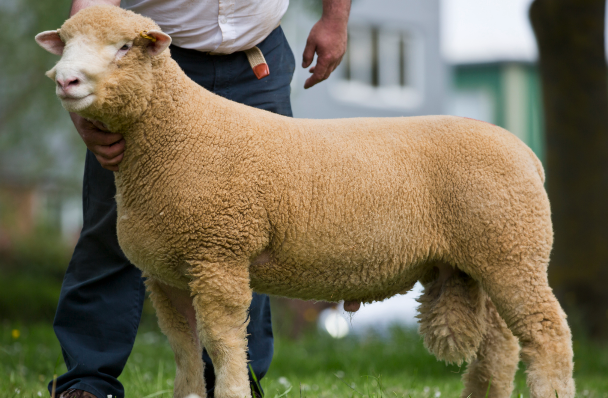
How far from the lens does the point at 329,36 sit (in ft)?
8.77

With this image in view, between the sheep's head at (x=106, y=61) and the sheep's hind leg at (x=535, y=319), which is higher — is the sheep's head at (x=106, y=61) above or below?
above

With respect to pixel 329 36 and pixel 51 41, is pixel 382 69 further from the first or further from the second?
pixel 51 41

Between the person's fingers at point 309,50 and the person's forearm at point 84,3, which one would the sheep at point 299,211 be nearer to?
the person's forearm at point 84,3

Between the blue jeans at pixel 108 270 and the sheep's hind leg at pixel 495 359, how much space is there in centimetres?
99

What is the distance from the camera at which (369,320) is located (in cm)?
725

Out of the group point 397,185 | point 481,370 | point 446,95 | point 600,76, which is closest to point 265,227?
point 397,185

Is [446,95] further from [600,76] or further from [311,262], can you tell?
[311,262]

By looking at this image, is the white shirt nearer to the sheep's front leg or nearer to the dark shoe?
the sheep's front leg

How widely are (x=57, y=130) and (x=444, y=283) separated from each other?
7842 mm

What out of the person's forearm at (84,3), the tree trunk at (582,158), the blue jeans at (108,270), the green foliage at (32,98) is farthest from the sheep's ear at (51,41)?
the green foliage at (32,98)

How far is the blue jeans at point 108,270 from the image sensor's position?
8.59ft

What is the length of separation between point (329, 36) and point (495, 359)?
1528mm

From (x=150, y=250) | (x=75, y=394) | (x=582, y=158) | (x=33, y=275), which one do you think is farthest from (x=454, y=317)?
(x=33, y=275)

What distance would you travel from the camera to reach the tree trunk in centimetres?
606
